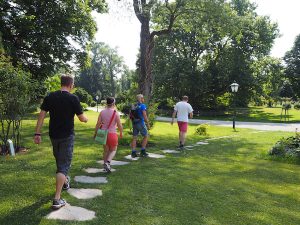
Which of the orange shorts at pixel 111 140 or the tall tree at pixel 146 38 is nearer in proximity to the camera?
the orange shorts at pixel 111 140

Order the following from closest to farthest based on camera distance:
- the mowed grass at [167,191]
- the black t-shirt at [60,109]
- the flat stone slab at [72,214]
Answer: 1. the flat stone slab at [72,214]
2. the mowed grass at [167,191]
3. the black t-shirt at [60,109]

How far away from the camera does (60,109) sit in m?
5.04

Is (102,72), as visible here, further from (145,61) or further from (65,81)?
(65,81)

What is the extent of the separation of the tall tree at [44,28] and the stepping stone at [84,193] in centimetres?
1774

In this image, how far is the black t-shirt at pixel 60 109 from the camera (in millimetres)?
5031

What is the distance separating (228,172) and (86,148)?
4929 millimetres

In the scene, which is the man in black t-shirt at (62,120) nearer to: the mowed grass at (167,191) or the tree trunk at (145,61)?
the mowed grass at (167,191)

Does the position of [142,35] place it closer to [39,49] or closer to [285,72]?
[39,49]

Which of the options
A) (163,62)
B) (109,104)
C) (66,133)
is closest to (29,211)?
(66,133)

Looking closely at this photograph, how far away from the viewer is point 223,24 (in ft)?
59.9

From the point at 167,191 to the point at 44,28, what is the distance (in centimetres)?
1930

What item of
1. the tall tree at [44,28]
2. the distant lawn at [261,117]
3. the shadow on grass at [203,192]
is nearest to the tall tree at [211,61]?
the distant lawn at [261,117]

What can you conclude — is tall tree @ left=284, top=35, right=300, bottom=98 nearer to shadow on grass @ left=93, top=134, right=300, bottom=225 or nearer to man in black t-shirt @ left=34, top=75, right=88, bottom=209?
shadow on grass @ left=93, top=134, right=300, bottom=225

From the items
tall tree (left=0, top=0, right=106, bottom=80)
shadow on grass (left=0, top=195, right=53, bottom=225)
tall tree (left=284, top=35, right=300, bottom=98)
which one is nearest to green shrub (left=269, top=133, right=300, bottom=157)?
shadow on grass (left=0, top=195, right=53, bottom=225)
